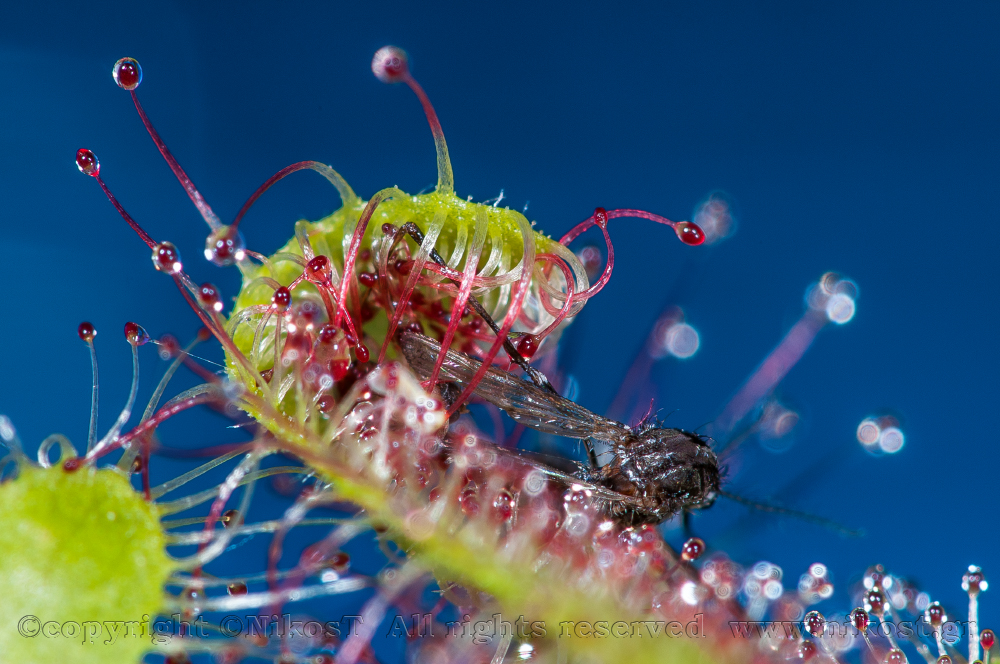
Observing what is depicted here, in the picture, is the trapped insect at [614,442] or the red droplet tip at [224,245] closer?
the red droplet tip at [224,245]

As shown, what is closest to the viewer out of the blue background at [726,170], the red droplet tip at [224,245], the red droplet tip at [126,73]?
the red droplet tip at [224,245]

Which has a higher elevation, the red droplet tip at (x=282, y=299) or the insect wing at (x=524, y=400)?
the insect wing at (x=524, y=400)

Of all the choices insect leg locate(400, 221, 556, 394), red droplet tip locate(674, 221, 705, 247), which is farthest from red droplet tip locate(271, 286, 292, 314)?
red droplet tip locate(674, 221, 705, 247)

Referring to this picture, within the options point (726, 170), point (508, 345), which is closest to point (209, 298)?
point (508, 345)

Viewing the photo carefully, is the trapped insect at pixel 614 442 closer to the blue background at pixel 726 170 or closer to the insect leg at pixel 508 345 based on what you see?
the insect leg at pixel 508 345

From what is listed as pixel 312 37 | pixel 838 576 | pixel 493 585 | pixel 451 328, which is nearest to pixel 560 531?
pixel 493 585

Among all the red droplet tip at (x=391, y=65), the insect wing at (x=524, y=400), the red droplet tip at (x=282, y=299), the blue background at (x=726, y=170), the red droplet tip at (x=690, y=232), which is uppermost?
the blue background at (x=726, y=170)

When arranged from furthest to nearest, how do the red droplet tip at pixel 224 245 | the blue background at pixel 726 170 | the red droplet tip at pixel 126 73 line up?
the blue background at pixel 726 170 < the red droplet tip at pixel 126 73 < the red droplet tip at pixel 224 245

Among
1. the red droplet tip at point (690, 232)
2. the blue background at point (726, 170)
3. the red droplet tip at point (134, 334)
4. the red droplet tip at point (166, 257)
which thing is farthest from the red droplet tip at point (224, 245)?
the blue background at point (726, 170)
